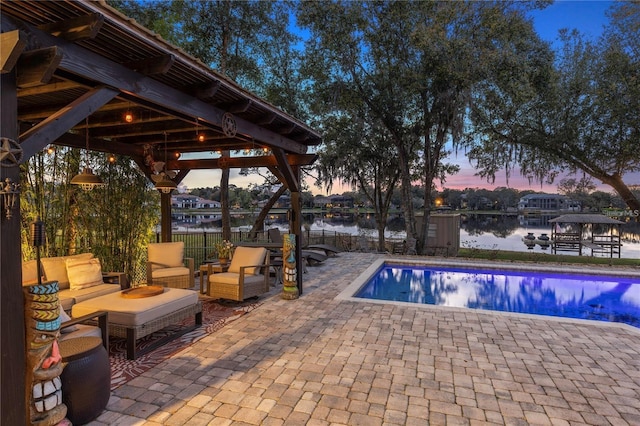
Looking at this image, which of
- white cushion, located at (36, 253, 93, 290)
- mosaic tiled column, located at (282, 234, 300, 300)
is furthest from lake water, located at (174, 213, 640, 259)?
white cushion, located at (36, 253, 93, 290)

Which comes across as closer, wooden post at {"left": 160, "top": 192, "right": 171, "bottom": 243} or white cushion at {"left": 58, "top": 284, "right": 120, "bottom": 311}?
white cushion at {"left": 58, "top": 284, "right": 120, "bottom": 311}

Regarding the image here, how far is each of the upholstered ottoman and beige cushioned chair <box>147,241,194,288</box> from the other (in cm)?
161

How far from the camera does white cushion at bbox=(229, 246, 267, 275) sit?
247 inches

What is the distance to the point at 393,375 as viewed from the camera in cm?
345

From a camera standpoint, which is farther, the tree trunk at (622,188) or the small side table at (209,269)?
the tree trunk at (622,188)

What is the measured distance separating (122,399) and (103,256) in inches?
185

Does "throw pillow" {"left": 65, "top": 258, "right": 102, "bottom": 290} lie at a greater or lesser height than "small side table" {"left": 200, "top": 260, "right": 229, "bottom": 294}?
greater

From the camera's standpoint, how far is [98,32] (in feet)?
8.11

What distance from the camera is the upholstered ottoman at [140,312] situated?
12.5 feet

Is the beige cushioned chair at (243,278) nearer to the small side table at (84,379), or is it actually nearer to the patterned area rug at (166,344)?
the patterned area rug at (166,344)

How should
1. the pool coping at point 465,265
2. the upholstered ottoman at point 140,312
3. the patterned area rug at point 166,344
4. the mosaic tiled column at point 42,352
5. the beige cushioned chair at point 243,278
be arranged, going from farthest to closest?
the beige cushioned chair at point 243,278
the pool coping at point 465,265
the upholstered ottoman at point 140,312
the patterned area rug at point 166,344
the mosaic tiled column at point 42,352

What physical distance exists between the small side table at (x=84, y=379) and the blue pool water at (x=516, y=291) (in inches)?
205

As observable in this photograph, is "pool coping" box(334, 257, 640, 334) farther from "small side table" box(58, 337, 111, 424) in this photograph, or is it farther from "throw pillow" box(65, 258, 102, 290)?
"small side table" box(58, 337, 111, 424)

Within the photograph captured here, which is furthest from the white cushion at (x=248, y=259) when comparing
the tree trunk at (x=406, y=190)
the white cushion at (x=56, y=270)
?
the tree trunk at (x=406, y=190)
